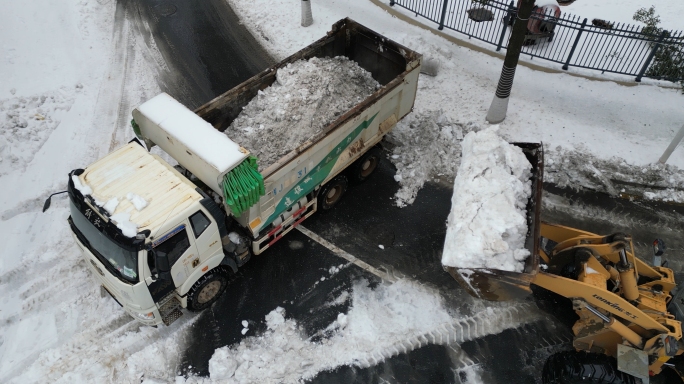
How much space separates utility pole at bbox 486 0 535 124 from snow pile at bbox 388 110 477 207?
0.59 m

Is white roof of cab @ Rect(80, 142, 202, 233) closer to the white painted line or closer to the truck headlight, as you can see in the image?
the truck headlight

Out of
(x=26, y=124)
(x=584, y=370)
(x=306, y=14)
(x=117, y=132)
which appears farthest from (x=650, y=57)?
(x=26, y=124)

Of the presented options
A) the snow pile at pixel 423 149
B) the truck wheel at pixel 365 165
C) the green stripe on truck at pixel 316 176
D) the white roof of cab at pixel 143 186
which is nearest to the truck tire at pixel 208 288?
the green stripe on truck at pixel 316 176

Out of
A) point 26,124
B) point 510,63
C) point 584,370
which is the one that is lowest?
point 584,370

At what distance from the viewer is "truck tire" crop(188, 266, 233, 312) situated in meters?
7.59

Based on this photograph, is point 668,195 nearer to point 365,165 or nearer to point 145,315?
point 365,165

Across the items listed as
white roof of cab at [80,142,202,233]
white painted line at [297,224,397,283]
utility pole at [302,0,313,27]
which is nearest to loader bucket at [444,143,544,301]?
white painted line at [297,224,397,283]

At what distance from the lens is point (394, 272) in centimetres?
865

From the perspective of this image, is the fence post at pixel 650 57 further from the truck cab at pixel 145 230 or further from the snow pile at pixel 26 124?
the snow pile at pixel 26 124

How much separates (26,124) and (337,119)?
771 cm

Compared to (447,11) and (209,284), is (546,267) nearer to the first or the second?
(209,284)

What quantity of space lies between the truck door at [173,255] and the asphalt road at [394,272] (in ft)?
4.13

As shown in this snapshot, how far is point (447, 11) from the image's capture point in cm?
1356

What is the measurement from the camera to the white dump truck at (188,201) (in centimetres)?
664
